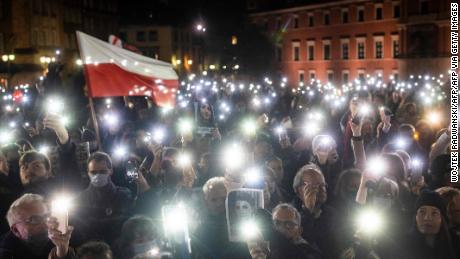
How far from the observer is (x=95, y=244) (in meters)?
4.39

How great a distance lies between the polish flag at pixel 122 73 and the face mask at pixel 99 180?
2587 millimetres

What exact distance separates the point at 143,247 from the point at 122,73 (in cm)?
464

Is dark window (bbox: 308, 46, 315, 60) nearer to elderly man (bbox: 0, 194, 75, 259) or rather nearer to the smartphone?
the smartphone

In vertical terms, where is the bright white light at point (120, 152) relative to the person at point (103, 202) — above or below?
above

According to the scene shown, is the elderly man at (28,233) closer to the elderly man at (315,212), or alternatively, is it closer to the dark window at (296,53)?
the elderly man at (315,212)

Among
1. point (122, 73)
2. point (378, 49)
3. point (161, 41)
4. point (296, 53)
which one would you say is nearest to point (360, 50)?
point (378, 49)

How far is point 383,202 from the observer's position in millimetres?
5305

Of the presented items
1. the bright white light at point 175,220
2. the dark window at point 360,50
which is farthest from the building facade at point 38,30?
the bright white light at point 175,220

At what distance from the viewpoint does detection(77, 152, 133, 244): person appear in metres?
5.56

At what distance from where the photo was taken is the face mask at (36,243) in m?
4.59

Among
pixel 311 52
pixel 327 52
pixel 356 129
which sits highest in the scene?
pixel 311 52

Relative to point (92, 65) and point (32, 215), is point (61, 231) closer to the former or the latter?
point (32, 215)

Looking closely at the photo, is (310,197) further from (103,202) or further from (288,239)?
(103,202)

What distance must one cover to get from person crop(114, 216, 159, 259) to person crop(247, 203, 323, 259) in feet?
3.09
